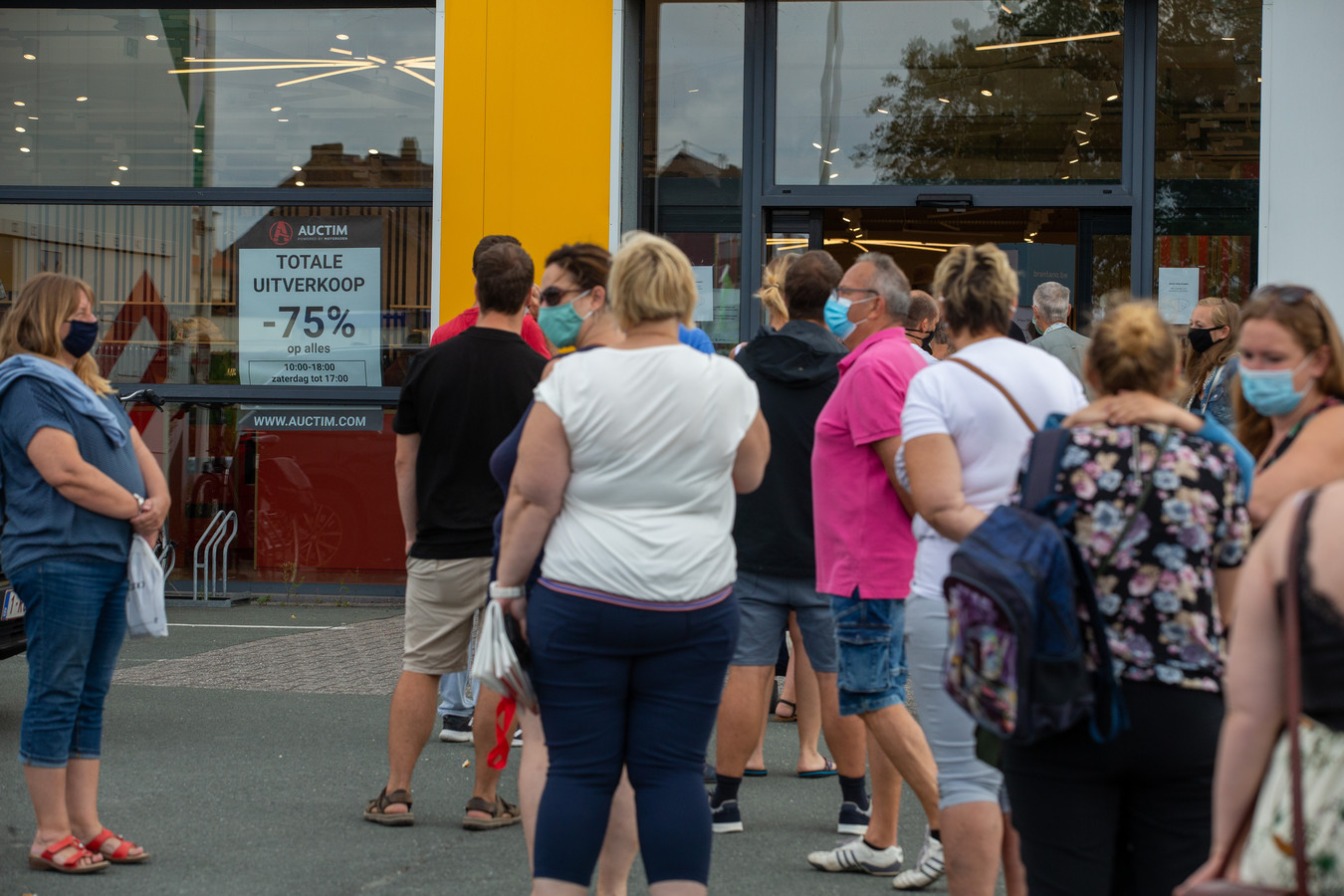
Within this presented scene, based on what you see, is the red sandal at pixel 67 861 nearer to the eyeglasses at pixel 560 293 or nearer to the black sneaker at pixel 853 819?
the eyeglasses at pixel 560 293

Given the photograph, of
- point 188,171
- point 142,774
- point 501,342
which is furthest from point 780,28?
point 142,774

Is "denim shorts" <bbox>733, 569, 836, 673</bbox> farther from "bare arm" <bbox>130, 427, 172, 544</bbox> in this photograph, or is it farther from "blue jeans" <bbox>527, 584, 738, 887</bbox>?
"bare arm" <bbox>130, 427, 172, 544</bbox>

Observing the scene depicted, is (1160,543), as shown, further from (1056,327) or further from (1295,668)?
(1056,327)

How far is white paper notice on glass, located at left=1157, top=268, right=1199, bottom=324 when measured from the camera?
10.4m

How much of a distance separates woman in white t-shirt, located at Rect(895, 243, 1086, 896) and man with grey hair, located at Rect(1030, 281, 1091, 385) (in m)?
4.55

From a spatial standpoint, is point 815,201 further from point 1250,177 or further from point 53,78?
point 53,78

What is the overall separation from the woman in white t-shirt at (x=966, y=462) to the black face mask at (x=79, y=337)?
286 cm

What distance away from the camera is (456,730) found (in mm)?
6715

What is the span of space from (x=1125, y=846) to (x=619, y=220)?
864 cm

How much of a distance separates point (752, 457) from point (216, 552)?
975 cm

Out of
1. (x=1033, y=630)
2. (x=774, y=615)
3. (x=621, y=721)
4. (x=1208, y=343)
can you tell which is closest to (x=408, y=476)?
(x=774, y=615)

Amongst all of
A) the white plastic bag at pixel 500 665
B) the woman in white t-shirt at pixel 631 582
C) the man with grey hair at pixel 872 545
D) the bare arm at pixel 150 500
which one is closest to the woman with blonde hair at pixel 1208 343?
the man with grey hair at pixel 872 545

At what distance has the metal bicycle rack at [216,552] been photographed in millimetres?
12039

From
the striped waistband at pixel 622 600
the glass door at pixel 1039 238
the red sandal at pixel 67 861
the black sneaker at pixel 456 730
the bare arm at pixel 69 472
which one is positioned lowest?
the black sneaker at pixel 456 730
